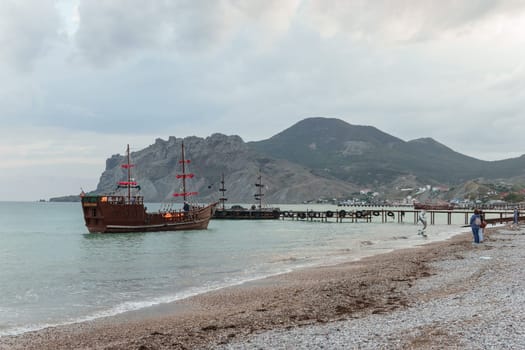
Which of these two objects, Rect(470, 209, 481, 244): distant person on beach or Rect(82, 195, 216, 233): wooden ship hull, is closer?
Rect(470, 209, 481, 244): distant person on beach

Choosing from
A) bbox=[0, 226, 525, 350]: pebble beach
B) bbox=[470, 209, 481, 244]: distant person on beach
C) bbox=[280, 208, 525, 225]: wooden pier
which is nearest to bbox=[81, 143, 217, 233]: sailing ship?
bbox=[280, 208, 525, 225]: wooden pier

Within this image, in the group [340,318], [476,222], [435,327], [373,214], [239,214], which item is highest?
[476,222]

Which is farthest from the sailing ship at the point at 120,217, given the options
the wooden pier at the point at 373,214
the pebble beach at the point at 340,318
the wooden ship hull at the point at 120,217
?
the pebble beach at the point at 340,318

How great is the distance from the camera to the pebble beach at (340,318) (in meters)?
9.48

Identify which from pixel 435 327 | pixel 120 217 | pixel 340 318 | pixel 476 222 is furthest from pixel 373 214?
pixel 435 327

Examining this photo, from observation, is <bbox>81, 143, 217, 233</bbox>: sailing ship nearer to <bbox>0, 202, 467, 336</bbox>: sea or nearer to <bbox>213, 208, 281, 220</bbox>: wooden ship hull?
<bbox>0, 202, 467, 336</bbox>: sea

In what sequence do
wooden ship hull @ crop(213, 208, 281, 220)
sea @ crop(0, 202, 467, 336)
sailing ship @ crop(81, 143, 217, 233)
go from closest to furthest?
sea @ crop(0, 202, 467, 336)
sailing ship @ crop(81, 143, 217, 233)
wooden ship hull @ crop(213, 208, 281, 220)

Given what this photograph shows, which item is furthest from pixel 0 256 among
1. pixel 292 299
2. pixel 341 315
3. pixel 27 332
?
pixel 341 315

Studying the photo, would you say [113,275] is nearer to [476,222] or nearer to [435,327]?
[435,327]

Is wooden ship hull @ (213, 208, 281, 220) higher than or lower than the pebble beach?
lower

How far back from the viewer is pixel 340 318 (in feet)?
39.4

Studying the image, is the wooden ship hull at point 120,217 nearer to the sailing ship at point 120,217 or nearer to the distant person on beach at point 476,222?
the sailing ship at point 120,217

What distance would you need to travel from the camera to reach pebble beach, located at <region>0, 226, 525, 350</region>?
31.1ft

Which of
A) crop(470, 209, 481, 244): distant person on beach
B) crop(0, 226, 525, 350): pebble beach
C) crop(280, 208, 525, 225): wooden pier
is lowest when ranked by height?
crop(280, 208, 525, 225): wooden pier
